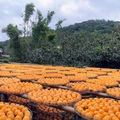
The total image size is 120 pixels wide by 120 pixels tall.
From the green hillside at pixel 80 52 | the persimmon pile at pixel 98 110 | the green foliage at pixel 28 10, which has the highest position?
the green foliage at pixel 28 10

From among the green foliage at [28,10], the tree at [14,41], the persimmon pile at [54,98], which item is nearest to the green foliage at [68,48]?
the tree at [14,41]

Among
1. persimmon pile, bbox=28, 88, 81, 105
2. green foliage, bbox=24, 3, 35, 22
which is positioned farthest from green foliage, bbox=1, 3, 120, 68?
persimmon pile, bbox=28, 88, 81, 105

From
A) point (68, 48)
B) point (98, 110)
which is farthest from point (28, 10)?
point (98, 110)

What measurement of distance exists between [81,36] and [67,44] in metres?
1.37

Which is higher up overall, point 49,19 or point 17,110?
point 49,19

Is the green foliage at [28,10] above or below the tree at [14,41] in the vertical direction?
above

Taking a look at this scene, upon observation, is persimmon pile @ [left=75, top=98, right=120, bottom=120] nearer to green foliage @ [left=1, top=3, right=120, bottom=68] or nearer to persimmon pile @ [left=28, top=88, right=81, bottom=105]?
persimmon pile @ [left=28, top=88, right=81, bottom=105]

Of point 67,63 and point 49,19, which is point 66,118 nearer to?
point 67,63

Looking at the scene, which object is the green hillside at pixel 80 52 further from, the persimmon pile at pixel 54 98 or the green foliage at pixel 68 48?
the persimmon pile at pixel 54 98

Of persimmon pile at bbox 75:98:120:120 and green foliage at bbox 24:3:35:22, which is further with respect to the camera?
green foliage at bbox 24:3:35:22

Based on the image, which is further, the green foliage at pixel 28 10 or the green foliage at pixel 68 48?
the green foliage at pixel 28 10

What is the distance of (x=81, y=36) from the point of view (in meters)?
17.7

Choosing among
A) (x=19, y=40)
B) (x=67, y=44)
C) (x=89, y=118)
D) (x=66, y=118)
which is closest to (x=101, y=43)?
(x=67, y=44)

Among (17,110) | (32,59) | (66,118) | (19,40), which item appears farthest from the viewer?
(19,40)
